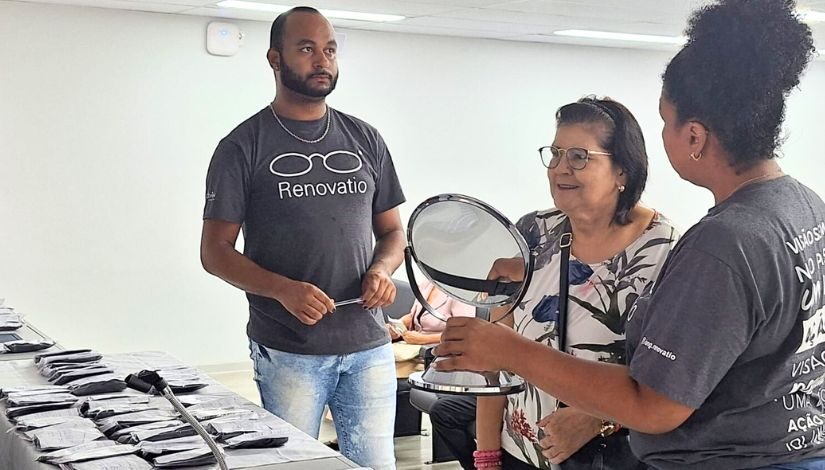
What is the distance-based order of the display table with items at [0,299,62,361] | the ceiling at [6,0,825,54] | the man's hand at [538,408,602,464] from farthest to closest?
the ceiling at [6,0,825,54]
the display table with items at [0,299,62,361]
the man's hand at [538,408,602,464]

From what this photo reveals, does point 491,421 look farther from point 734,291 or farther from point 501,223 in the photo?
point 734,291

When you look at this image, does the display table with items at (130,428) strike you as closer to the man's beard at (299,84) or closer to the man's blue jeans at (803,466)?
the man's blue jeans at (803,466)

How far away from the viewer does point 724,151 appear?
1.42 m

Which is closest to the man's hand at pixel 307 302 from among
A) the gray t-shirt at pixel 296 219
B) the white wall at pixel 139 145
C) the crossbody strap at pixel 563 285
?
the gray t-shirt at pixel 296 219

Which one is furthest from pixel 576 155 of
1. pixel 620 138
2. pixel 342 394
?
pixel 342 394

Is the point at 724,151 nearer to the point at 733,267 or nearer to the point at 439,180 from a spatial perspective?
the point at 733,267

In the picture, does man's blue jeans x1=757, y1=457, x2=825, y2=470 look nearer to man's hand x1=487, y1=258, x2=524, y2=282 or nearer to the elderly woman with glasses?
man's hand x1=487, y1=258, x2=524, y2=282

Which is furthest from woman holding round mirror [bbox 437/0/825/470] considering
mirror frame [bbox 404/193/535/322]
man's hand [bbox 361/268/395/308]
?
man's hand [bbox 361/268/395/308]

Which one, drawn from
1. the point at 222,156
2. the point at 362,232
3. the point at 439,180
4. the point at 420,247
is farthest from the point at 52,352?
the point at 439,180

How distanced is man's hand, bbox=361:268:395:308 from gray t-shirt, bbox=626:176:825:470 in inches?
49.1

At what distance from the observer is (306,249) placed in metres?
2.63

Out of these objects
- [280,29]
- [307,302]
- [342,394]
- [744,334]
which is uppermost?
[280,29]

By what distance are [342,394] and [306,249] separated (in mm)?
394

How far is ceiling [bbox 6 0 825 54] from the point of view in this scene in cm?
571
